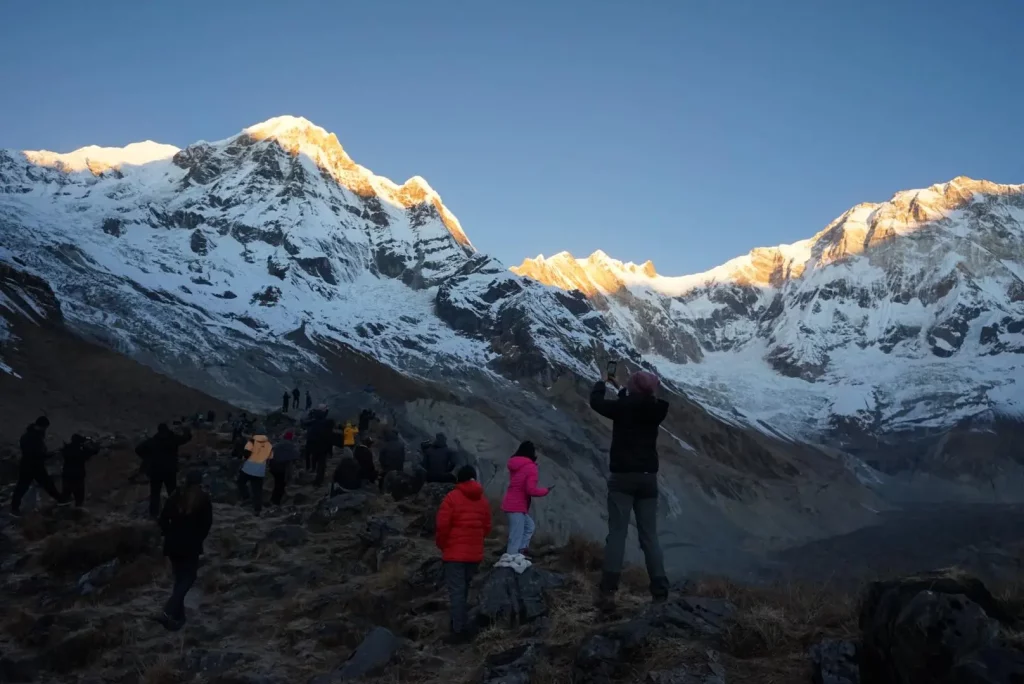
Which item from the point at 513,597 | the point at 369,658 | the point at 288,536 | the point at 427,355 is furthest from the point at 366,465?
the point at 427,355

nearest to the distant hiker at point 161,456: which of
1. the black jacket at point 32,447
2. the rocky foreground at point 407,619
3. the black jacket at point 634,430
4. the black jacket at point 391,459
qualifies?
the rocky foreground at point 407,619

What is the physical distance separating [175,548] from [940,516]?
158 meters

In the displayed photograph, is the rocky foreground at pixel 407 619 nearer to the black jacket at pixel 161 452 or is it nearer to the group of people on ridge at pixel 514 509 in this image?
the group of people on ridge at pixel 514 509

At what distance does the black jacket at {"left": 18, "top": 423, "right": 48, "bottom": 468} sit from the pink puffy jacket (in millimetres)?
11287

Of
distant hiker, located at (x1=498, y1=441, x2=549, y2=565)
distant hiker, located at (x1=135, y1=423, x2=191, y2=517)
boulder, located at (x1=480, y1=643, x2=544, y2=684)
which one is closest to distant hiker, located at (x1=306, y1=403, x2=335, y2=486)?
distant hiker, located at (x1=135, y1=423, x2=191, y2=517)

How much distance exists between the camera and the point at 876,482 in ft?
652

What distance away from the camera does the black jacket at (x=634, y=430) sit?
838 centimetres

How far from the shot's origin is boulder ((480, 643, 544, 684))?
23.5ft

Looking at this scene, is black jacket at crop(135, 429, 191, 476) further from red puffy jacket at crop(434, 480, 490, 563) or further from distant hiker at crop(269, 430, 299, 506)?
red puffy jacket at crop(434, 480, 490, 563)

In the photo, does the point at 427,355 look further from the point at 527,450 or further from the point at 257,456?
the point at 527,450

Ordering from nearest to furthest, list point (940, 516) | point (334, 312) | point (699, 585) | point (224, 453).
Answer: point (699, 585) < point (224, 453) < point (940, 516) < point (334, 312)

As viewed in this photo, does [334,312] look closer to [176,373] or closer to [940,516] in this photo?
[176,373]

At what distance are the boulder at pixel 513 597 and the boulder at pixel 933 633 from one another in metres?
3.88

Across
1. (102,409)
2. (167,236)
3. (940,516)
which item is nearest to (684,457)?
(940,516)
